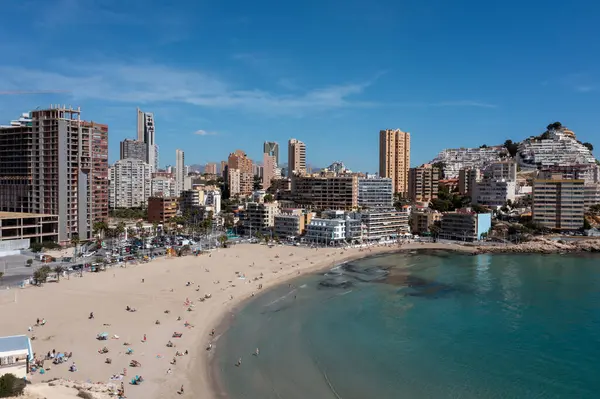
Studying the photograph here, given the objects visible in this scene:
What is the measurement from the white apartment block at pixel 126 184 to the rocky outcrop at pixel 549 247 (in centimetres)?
7470

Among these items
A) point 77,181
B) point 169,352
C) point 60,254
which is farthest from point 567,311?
point 77,181

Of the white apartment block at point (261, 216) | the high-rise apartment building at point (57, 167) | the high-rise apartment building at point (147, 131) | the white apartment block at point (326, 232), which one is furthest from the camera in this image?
the high-rise apartment building at point (147, 131)

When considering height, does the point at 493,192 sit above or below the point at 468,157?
below

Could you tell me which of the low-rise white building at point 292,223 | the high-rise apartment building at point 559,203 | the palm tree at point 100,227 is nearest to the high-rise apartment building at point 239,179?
the low-rise white building at point 292,223

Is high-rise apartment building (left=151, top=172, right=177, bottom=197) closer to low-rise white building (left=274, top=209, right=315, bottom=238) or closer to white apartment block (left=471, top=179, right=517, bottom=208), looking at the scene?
low-rise white building (left=274, top=209, right=315, bottom=238)

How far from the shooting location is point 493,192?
88625 mm

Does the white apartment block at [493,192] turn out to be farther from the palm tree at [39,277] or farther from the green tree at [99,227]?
the palm tree at [39,277]

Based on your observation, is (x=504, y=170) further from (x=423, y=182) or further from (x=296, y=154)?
(x=296, y=154)

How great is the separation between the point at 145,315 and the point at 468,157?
133 metres

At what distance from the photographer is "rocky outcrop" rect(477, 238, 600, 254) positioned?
60750 mm

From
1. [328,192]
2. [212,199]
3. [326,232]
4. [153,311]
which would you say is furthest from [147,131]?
[153,311]

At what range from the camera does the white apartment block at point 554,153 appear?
393ft

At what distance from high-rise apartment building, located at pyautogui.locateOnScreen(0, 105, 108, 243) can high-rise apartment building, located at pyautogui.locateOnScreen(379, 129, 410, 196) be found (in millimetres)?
66369

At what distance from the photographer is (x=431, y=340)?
26.6 meters
